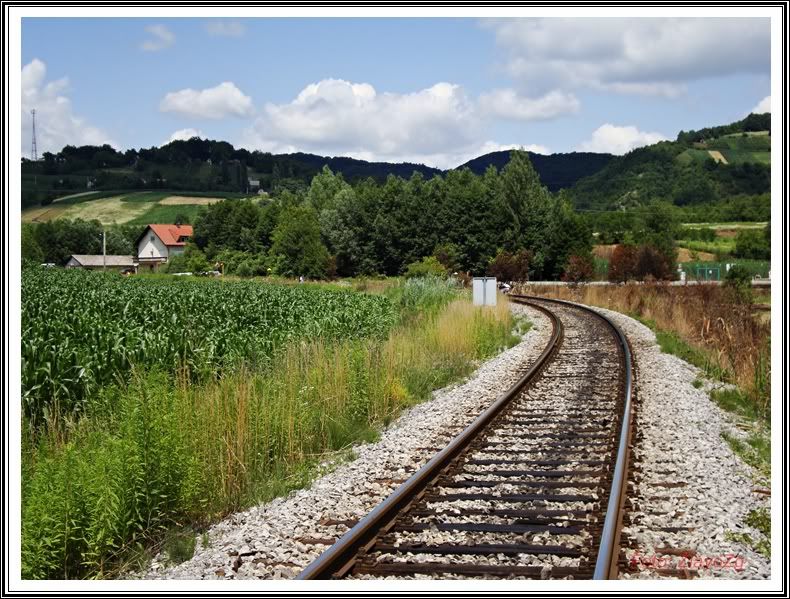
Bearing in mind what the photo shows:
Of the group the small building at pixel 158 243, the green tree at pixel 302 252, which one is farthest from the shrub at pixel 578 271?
the small building at pixel 158 243

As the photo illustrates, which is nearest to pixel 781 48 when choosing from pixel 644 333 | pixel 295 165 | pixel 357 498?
pixel 357 498

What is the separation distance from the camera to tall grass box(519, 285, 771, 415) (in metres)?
12.6

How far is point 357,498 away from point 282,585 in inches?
89.4

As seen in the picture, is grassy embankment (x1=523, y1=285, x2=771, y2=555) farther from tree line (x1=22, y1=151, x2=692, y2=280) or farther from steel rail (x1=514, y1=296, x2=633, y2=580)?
tree line (x1=22, y1=151, x2=692, y2=280)

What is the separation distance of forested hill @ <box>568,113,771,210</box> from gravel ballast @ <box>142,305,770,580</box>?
90.4 metres

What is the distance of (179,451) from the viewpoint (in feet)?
22.4

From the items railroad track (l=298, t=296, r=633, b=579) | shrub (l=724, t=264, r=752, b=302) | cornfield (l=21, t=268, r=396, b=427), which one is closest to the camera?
railroad track (l=298, t=296, r=633, b=579)

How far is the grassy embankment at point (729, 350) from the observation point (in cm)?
855

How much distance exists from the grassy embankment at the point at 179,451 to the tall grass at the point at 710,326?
5445 millimetres

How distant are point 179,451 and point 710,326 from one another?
1643 cm

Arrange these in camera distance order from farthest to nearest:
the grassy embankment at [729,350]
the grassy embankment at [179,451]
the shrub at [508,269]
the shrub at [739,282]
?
1. the shrub at [508,269]
2. the shrub at [739,282]
3. the grassy embankment at [729,350]
4. the grassy embankment at [179,451]

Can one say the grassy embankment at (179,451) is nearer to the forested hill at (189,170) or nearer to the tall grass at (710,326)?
the tall grass at (710,326)

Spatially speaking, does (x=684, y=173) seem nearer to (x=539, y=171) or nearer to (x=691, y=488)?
(x=539, y=171)

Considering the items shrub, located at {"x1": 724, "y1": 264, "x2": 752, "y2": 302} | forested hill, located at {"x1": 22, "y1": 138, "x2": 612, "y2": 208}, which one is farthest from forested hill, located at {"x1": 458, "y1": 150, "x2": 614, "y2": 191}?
shrub, located at {"x1": 724, "y1": 264, "x2": 752, "y2": 302}
